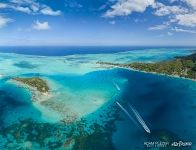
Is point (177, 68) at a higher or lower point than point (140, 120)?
higher

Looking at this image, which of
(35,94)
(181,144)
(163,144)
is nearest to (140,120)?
(163,144)

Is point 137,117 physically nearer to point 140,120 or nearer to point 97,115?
point 140,120

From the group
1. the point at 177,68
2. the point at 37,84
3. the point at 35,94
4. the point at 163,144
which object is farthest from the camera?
the point at 177,68

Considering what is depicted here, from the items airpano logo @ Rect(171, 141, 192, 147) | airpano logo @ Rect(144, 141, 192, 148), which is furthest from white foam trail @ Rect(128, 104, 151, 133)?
airpano logo @ Rect(171, 141, 192, 147)

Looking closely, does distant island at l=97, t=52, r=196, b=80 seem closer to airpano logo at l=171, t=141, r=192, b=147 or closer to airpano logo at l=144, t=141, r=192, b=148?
airpano logo at l=171, t=141, r=192, b=147

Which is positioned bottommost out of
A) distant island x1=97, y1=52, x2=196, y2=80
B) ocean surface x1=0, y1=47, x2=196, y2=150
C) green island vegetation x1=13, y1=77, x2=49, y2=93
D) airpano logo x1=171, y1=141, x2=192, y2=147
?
airpano logo x1=171, y1=141, x2=192, y2=147

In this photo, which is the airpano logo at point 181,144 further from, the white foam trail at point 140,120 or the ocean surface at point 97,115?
the white foam trail at point 140,120

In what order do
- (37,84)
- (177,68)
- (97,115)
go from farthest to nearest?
(177,68) → (37,84) → (97,115)

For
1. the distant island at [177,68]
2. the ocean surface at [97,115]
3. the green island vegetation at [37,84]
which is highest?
the distant island at [177,68]

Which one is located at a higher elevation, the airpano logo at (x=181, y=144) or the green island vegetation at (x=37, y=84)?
the green island vegetation at (x=37, y=84)

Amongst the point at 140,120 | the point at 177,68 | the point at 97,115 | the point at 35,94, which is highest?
the point at 177,68

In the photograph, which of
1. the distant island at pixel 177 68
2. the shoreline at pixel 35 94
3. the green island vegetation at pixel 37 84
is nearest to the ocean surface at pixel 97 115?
the shoreline at pixel 35 94
